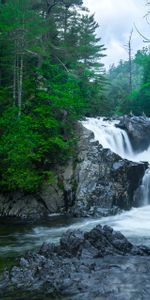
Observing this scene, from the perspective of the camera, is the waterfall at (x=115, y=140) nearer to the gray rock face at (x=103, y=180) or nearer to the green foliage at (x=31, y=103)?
the green foliage at (x=31, y=103)

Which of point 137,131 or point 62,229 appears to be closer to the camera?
point 62,229

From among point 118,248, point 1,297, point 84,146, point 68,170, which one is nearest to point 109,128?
point 84,146

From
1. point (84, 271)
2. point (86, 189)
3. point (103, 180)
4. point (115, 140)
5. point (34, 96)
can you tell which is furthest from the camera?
point (115, 140)

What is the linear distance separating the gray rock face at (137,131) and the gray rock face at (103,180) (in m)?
5.20

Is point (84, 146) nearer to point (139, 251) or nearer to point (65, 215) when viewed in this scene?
point (65, 215)

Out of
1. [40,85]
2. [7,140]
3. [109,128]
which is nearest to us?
[7,140]

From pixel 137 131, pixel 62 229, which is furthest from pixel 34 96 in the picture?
pixel 62 229

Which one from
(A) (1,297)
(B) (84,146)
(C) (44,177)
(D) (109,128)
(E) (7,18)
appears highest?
(E) (7,18)

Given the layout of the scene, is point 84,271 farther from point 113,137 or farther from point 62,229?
point 113,137

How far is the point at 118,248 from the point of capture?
39.3ft

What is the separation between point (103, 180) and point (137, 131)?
786cm

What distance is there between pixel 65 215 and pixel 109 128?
9414 millimetres

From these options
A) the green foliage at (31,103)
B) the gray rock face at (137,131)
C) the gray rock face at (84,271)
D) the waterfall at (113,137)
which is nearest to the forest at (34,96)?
the green foliage at (31,103)

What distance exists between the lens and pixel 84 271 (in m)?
10.3
